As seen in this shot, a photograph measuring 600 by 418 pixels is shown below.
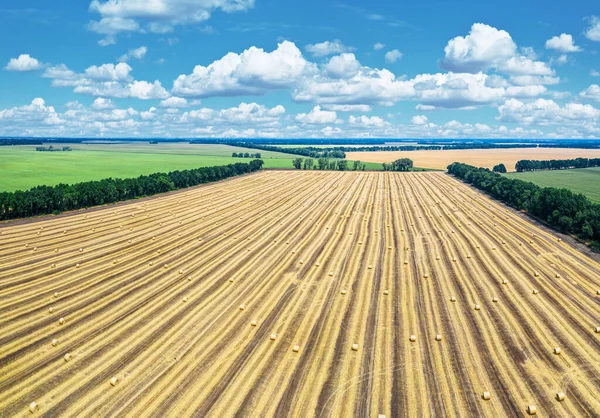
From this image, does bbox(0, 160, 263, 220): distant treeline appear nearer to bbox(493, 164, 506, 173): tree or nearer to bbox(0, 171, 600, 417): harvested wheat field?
bbox(0, 171, 600, 417): harvested wheat field

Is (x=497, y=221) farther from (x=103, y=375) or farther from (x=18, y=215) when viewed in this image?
(x=18, y=215)

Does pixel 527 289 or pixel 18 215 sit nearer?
pixel 527 289

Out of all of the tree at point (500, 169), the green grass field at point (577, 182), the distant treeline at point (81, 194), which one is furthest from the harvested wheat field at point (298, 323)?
the tree at point (500, 169)

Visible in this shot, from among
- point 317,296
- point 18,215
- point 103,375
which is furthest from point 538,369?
point 18,215

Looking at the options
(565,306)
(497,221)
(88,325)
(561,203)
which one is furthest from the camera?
(497,221)

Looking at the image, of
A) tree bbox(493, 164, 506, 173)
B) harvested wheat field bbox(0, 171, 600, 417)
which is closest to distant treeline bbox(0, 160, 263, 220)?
harvested wheat field bbox(0, 171, 600, 417)

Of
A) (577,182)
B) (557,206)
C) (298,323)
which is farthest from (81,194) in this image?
(577,182)

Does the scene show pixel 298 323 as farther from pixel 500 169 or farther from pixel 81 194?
pixel 500 169
